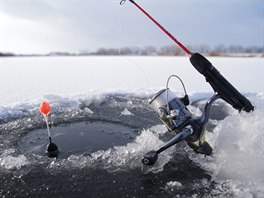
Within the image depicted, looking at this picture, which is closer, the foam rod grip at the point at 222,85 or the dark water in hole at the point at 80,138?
the foam rod grip at the point at 222,85

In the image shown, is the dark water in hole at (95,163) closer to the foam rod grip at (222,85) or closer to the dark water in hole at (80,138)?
the dark water in hole at (80,138)

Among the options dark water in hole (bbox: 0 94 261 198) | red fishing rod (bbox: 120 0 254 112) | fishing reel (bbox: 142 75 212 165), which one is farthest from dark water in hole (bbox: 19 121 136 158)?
red fishing rod (bbox: 120 0 254 112)

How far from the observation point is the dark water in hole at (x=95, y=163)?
3467 mm

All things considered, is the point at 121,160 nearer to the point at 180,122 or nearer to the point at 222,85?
the point at 180,122

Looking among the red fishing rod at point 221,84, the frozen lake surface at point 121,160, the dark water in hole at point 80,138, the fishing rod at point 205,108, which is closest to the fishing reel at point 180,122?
the fishing rod at point 205,108

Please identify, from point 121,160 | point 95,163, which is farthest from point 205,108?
point 95,163

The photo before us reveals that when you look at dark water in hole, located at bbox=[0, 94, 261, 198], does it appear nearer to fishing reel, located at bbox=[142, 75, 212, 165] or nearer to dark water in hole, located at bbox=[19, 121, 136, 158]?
dark water in hole, located at bbox=[19, 121, 136, 158]

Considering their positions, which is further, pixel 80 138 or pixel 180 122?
pixel 80 138

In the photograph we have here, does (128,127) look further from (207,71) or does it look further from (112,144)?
(207,71)

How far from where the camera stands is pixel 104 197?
3309 millimetres

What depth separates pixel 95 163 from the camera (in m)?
4.10

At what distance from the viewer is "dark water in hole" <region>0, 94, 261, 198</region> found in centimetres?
347

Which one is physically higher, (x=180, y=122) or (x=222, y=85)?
(x=222, y=85)

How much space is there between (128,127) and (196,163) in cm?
197
